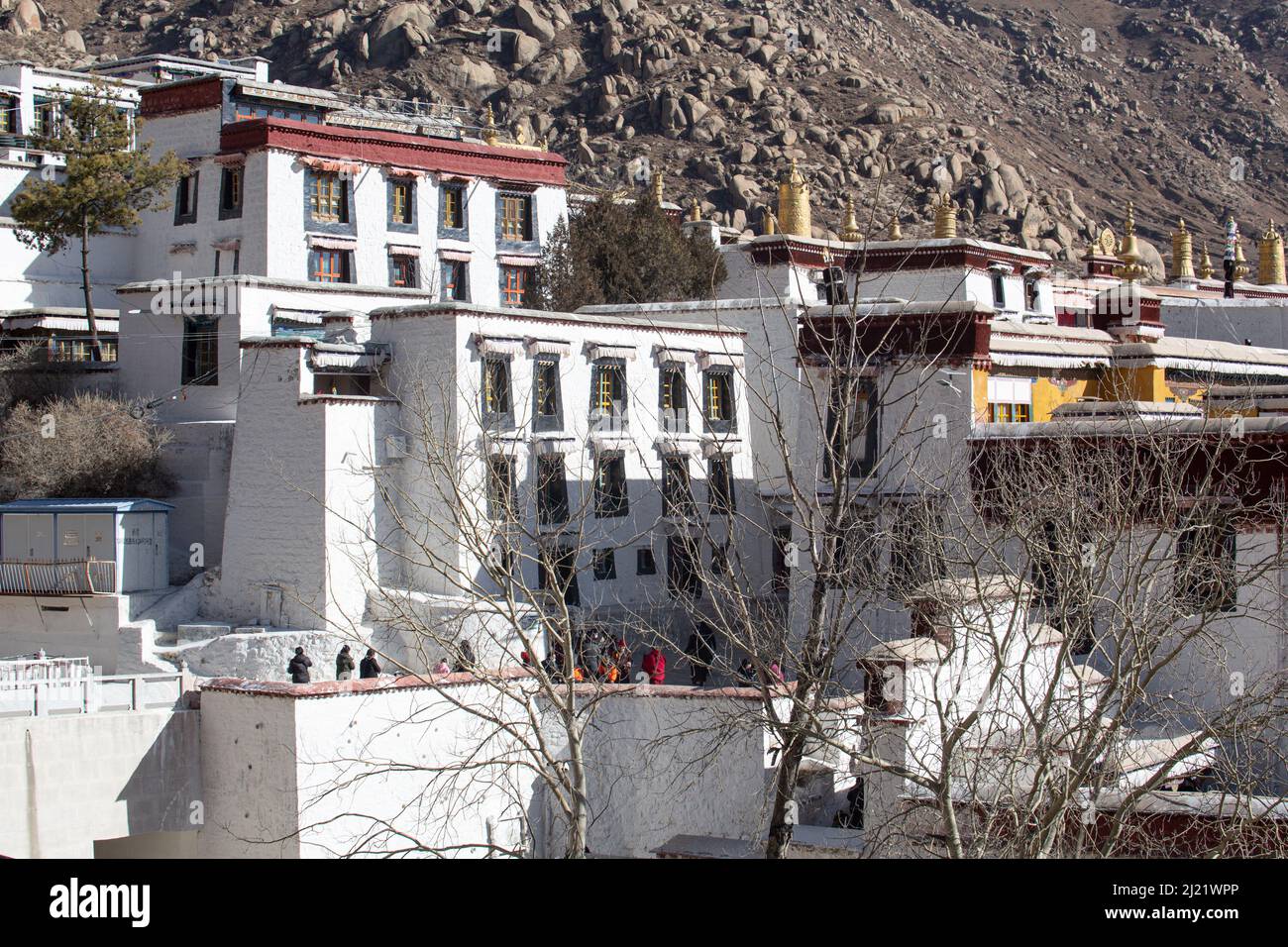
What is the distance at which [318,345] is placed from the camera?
29172 millimetres

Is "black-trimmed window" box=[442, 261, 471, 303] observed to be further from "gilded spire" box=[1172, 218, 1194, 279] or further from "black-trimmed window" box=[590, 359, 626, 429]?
"gilded spire" box=[1172, 218, 1194, 279]

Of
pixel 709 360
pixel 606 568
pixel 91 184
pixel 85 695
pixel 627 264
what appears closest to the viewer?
pixel 85 695

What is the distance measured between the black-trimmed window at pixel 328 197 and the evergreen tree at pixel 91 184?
3.06 m

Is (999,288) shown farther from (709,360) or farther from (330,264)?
(330,264)

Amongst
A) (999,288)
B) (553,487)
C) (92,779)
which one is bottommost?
(92,779)

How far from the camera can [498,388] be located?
30.0 meters

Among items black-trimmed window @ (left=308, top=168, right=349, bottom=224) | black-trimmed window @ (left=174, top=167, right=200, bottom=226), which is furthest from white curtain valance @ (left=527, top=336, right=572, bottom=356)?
black-trimmed window @ (left=174, top=167, right=200, bottom=226)

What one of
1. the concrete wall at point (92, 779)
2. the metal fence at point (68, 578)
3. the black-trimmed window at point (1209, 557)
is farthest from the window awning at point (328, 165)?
the black-trimmed window at point (1209, 557)

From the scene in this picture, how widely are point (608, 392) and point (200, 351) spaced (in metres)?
8.27

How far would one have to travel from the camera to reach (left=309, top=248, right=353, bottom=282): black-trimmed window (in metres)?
38.9

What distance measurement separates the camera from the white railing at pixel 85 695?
20781 millimetres

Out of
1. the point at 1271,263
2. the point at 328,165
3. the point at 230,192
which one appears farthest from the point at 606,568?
the point at 1271,263

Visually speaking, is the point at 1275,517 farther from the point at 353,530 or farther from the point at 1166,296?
the point at 1166,296
